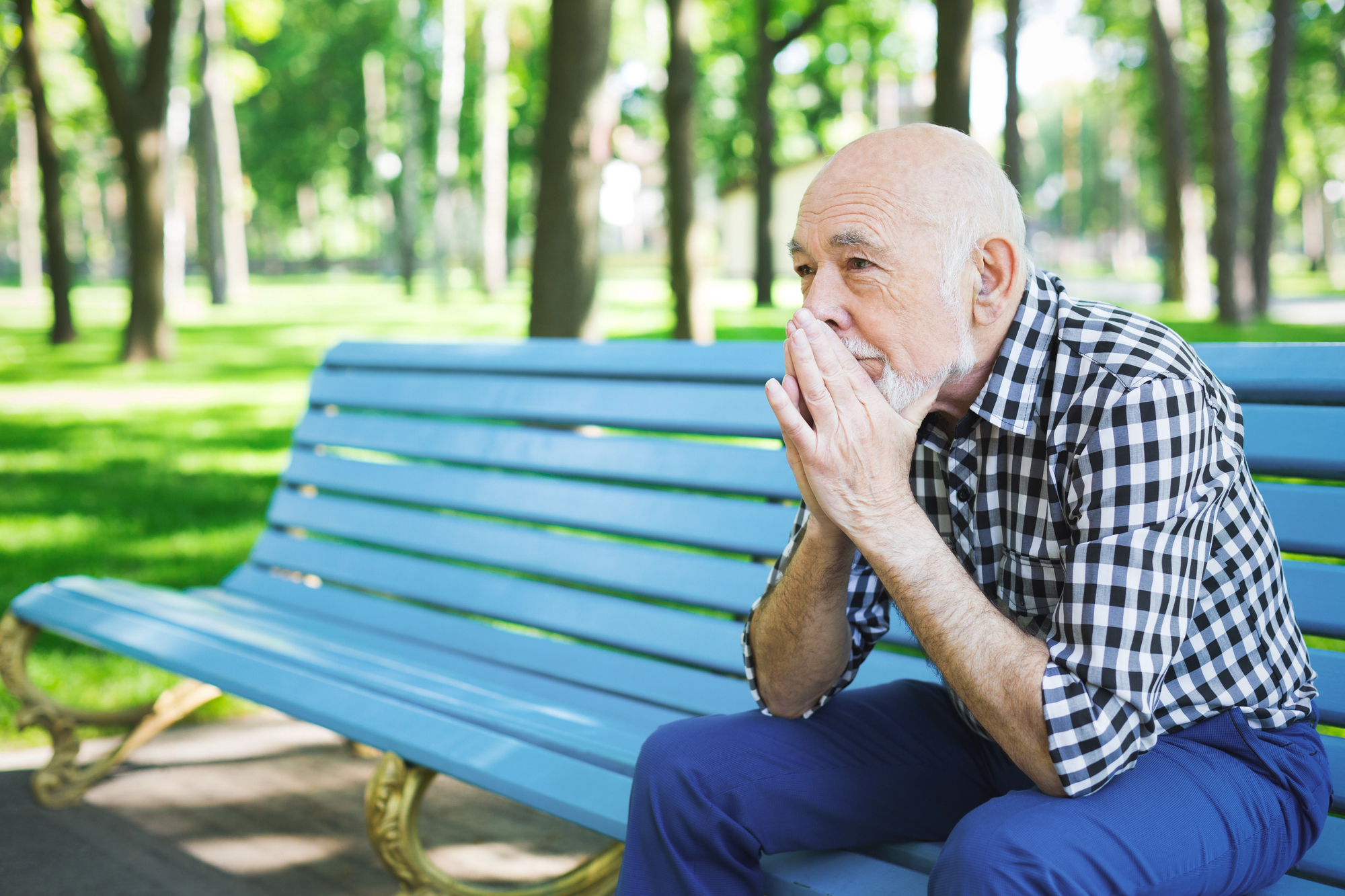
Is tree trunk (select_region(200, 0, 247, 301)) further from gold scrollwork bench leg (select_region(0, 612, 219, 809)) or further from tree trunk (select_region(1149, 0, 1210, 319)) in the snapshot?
gold scrollwork bench leg (select_region(0, 612, 219, 809))

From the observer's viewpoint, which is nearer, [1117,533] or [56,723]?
[1117,533]

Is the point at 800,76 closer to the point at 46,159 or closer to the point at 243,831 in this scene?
the point at 46,159

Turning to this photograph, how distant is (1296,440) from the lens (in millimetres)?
2174

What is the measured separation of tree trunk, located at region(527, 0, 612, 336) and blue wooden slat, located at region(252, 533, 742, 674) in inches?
128

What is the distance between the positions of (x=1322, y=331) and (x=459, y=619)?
1280 cm

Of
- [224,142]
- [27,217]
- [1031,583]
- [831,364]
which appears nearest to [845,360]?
[831,364]

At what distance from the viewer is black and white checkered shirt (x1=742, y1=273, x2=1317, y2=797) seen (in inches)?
60.7

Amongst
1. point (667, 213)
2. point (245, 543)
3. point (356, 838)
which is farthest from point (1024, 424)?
point (667, 213)

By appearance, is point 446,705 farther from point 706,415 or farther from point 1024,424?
point 1024,424

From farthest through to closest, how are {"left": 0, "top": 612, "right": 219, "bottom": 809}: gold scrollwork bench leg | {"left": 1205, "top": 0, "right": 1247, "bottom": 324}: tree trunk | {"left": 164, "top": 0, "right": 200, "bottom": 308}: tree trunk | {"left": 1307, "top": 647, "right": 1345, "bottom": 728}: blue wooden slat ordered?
{"left": 164, "top": 0, "right": 200, "bottom": 308}: tree trunk
{"left": 1205, "top": 0, "right": 1247, "bottom": 324}: tree trunk
{"left": 0, "top": 612, "right": 219, "bottom": 809}: gold scrollwork bench leg
{"left": 1307, "top": 647, "right": 1345, "bottom": 728}: blue wooden slat

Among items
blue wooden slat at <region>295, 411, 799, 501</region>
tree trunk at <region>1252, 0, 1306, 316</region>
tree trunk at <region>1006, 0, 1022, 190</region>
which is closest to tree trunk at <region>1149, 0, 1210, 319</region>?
tree trunk at <region>1252, 0, 1306, 316</region>

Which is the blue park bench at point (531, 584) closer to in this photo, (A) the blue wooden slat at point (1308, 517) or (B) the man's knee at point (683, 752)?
(A) the blue wooden slat at point (1308, 517)

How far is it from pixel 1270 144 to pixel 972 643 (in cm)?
1777

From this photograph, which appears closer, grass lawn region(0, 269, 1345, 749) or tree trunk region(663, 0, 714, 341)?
grass lawn region(0, 269, 1345, 749)
